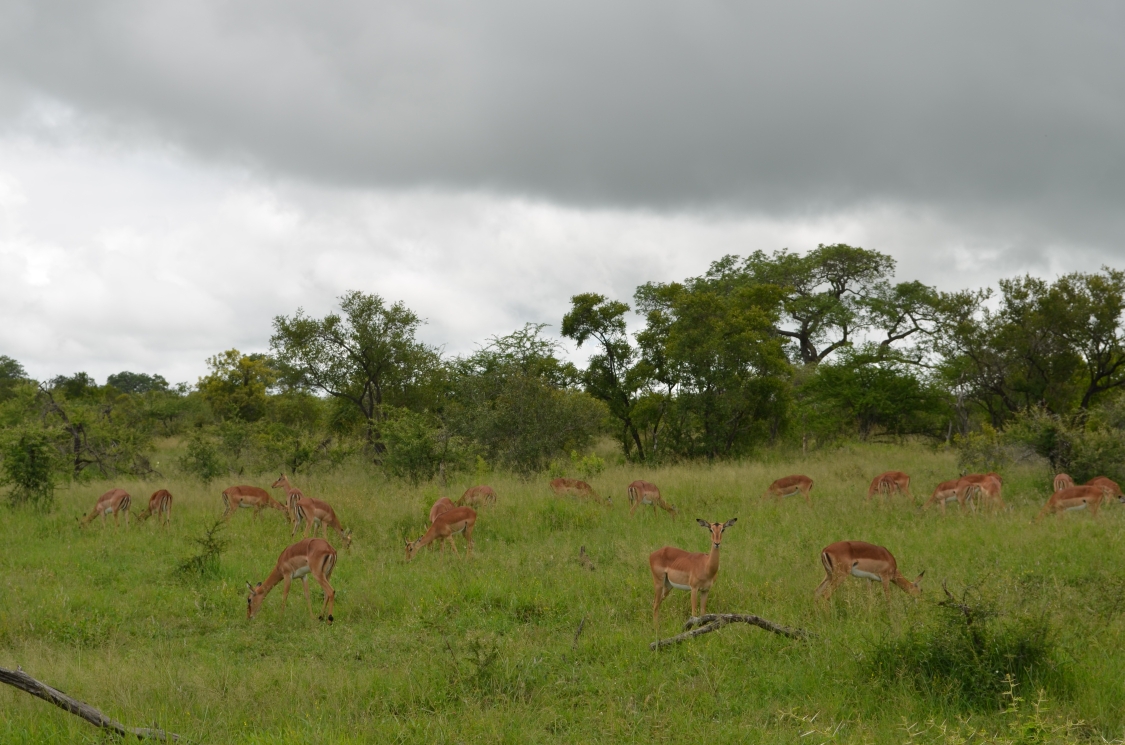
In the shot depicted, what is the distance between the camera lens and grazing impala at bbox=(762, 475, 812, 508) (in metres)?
15.8

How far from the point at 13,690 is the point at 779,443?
24.1 m

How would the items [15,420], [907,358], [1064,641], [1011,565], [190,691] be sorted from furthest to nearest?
[907,358] → [15,420] → [1011,565] → [1064,641] → [190,691]

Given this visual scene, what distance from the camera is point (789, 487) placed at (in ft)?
52.0

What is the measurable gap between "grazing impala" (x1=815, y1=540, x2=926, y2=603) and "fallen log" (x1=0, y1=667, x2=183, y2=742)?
6.24 metres

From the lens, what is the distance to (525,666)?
6828 mm

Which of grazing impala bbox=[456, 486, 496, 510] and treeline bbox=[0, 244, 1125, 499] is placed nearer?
grazing impala bbox=[456, 486, 496, 510]

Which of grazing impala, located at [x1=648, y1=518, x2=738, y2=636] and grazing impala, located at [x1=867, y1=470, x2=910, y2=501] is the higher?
grazing impala, located at [x1=867, y1=470, x2=910, y2=501]

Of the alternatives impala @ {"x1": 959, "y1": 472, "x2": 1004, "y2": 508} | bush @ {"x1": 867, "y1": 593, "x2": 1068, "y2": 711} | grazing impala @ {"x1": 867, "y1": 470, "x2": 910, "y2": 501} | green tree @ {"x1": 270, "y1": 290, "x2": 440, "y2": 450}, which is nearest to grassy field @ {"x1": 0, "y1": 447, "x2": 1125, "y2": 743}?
bush @ {"x1": 867, "y1": 593, "x2": 1068, "y2": 711}

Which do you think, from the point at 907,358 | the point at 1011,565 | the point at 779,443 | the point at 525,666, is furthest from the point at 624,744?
the point at 907,358

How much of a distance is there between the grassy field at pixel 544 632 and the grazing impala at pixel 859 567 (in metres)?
0.20

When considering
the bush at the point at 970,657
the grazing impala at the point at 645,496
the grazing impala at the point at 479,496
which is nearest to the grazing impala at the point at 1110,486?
the grazing impala at the point at 645,496

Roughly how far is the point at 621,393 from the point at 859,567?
17700mm

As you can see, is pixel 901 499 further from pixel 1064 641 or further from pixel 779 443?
pixel 779 443

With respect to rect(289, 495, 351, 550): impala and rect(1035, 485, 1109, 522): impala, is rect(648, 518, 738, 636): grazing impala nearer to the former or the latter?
rect(289, 495, 351, 550): impala
